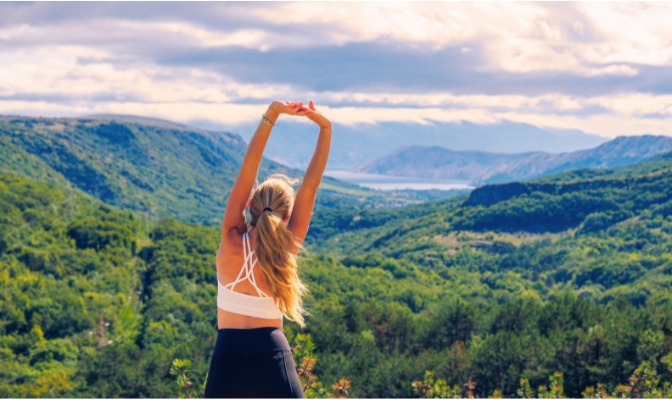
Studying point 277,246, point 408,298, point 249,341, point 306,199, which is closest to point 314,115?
point 306,199

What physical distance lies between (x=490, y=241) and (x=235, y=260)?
157 m

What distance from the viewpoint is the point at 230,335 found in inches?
166

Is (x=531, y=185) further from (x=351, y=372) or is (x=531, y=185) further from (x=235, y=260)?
(x=235, y=260)

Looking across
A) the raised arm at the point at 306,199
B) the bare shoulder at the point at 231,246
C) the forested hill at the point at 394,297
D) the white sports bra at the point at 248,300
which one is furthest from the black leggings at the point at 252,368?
the forested hill at the point at 394,297

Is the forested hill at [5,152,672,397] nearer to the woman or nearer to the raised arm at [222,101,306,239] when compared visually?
the woman

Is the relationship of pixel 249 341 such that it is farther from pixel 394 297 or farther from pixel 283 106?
pixel 394 297

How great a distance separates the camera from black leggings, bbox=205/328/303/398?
13.5 feet

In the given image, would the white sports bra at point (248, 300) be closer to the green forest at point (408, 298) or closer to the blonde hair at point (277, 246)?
the blonde hair at point (277, 246)

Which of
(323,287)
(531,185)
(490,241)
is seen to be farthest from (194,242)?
(531,185)

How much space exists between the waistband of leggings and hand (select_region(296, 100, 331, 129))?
149cm

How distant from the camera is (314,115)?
4.77 m

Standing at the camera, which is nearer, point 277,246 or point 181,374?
point 277,246

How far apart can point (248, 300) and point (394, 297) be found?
8890cm

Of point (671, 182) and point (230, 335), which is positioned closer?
point (230, 335)
